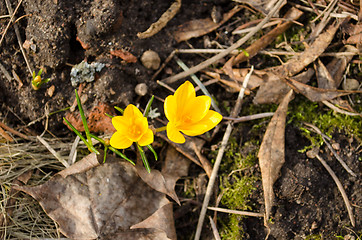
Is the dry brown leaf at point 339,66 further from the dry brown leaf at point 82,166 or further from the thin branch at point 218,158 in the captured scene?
the dry brown leaf at point 82,166

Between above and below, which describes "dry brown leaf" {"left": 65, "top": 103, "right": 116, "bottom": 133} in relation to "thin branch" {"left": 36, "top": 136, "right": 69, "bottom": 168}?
above

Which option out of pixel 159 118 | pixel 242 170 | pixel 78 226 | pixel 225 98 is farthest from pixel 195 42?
pixel 78 226

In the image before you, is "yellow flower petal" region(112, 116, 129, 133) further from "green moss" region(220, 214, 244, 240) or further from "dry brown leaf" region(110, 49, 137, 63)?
"green moss" region(220, 214, 244, 240)

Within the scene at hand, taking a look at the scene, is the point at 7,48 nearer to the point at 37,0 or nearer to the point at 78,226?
the point at 37,0

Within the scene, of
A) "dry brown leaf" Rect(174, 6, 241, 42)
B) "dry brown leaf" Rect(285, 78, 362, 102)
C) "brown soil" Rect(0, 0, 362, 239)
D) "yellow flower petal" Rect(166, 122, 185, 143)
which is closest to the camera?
"yellow flower petal" Rect(166, 122, 185, 143)

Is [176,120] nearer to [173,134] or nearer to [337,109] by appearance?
[173,134]

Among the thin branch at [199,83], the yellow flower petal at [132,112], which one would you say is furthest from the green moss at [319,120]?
the yellow flower petal at [132,112]

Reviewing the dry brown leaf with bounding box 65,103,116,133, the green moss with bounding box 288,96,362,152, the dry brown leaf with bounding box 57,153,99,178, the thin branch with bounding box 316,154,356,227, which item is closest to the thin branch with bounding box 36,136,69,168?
the dry brown leaf with bounding box 57,153,99,178

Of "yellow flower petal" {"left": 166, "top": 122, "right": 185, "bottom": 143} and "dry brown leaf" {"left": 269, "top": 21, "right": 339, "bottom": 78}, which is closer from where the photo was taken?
"yellow flower petal" {"left": 166, "top": 122, "right": 185, "bottom": 143}
